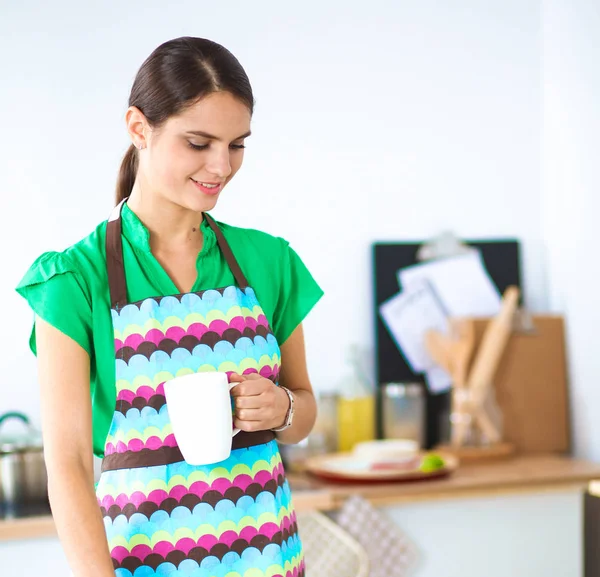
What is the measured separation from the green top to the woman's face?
0.27 feet

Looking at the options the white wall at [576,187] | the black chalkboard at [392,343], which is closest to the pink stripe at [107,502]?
the black chalkboard at [392,343]

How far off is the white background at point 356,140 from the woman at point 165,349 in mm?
1138

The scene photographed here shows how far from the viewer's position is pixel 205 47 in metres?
1.01

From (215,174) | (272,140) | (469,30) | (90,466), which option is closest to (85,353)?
(90,466)

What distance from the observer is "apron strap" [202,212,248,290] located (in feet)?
3.61

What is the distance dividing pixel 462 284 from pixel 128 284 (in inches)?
64.4

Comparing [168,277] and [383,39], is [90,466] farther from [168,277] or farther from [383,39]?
[383,39]

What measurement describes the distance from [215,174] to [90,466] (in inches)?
13.7

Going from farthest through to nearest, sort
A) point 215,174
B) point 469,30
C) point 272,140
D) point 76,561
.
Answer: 1. point 469,30
2. point 272,140
3. point 215,174
4. point 76,561

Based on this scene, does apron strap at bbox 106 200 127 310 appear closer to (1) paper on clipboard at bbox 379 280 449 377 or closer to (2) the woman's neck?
(2) the woman's neck

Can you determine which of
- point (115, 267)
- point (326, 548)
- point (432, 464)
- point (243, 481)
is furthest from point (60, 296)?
point (432, 464)

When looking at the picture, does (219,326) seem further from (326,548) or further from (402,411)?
(402,411)

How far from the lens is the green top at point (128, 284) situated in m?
0.96

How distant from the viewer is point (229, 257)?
1.11 meters
